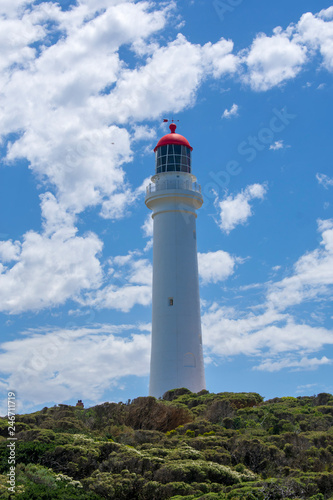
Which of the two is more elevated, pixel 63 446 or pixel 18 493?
pixel 63 446

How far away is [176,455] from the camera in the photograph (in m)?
14.0

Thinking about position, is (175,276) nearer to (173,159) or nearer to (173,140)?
(173,159)

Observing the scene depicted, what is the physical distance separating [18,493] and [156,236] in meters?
19.5

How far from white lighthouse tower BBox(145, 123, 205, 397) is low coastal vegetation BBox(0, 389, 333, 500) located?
823cm

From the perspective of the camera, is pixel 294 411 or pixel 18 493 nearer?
pixel 18 493

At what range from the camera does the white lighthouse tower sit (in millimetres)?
28438

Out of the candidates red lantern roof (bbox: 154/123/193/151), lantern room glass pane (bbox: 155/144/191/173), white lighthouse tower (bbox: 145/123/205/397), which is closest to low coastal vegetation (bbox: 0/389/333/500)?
white lighthouse tower (bbox: 145/123/205/397)

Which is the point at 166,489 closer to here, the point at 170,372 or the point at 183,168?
the point at 170,372

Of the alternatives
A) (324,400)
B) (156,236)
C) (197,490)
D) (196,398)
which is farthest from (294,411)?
(156,236)

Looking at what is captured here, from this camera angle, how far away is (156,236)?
1206 inches

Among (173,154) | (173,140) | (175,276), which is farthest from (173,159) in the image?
(175,276)

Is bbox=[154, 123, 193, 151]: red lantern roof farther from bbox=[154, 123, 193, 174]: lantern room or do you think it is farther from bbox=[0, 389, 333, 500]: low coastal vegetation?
bbox=[0, 389, 333, 500]: low coastal vegetation

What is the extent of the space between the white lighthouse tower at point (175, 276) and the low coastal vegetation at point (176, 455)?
8232 mm

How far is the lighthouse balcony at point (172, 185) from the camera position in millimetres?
30688
